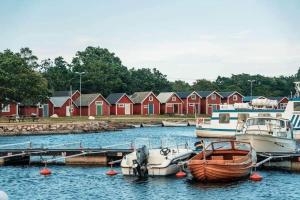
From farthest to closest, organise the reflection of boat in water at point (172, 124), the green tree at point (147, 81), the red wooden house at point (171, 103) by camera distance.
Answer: the green tree at point (147, 81)
the red wooden house at point (171, 103)
the reflection of boat in water at point (172, 124)

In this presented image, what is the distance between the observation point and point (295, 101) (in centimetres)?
7262

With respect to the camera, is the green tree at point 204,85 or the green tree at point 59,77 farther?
the green tree at point 204,85

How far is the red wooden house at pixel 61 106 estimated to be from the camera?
4680 inches

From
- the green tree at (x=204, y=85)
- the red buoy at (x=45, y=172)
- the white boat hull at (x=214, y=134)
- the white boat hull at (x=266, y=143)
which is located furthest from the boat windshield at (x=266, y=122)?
the green tree at (x=204, y=85)

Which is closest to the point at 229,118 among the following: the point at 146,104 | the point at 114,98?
the point at 114,98

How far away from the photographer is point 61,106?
11919cm

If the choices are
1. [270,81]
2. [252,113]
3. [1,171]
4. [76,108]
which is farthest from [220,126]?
[270,81]

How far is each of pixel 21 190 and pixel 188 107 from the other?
97.0 m

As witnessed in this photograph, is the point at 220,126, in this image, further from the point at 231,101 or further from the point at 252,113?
the point at 231,101

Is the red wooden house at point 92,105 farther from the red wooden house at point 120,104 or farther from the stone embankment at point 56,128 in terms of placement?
the stone embankment at point 56,128

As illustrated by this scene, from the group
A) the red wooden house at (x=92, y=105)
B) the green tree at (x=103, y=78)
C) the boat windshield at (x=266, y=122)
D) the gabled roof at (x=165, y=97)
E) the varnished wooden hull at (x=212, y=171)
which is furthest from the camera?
the green tree at (x=103, y=78)

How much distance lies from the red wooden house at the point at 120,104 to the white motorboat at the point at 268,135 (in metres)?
73.7

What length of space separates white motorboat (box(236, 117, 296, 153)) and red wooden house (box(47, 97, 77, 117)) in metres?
71.1

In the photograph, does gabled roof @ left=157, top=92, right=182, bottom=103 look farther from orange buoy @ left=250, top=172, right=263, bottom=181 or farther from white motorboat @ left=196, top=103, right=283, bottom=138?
orange buoy @ left=250, top=172, right=263, bottom=181
